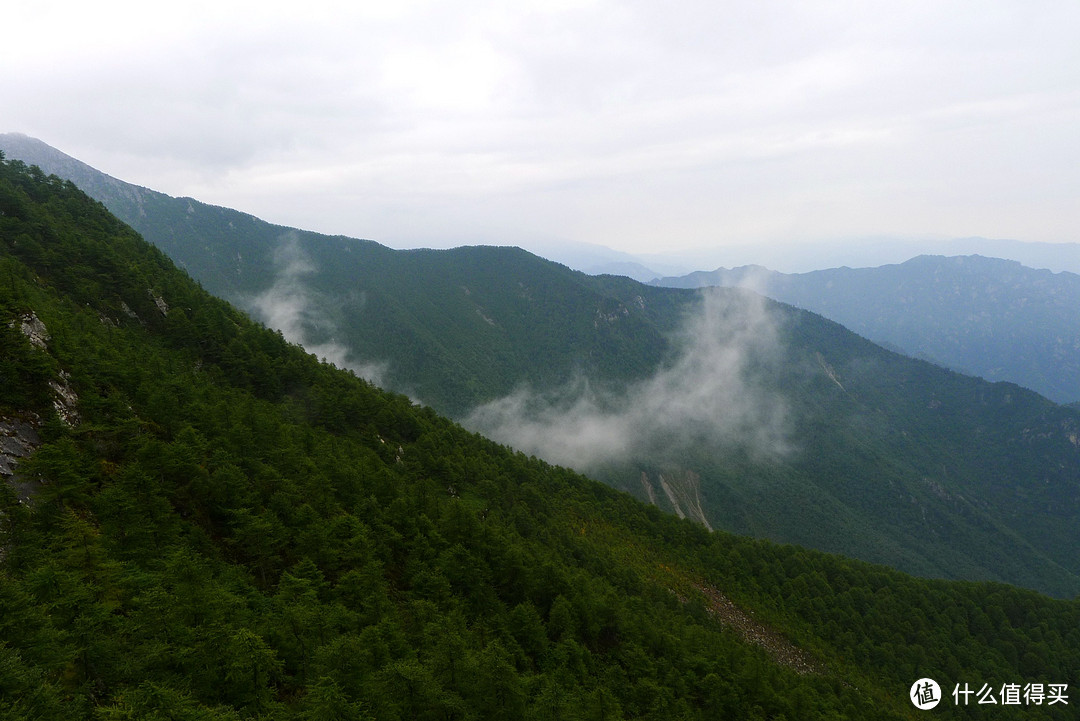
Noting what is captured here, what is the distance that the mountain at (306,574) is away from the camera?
20672 millimetres

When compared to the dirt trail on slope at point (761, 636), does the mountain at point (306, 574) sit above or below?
above

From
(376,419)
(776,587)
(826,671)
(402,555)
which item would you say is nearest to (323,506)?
(402,555)

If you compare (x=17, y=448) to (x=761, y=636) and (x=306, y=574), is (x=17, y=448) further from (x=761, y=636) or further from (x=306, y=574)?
(x=761, y=636)

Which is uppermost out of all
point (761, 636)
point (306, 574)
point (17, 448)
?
point (17, 448)

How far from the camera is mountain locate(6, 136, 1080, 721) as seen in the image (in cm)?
2067

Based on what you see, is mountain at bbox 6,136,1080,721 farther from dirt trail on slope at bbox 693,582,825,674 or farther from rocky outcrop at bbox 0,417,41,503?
dirt trail on slope at bbox 693,582,825,674

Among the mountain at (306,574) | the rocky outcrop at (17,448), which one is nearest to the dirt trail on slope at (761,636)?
the mountain at (306,574)

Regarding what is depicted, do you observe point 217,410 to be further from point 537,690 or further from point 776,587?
point 776,587

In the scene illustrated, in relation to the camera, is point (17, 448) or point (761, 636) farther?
point (761, 636)

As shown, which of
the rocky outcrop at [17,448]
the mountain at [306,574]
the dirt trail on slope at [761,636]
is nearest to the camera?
the mountain at [306,574]

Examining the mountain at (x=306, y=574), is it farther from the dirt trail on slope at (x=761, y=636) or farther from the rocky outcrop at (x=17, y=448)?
the dirt trail on slope at (x=761, y=636)

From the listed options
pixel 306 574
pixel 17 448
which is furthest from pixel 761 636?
pixel 17 448

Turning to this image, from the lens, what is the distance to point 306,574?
1244 inches

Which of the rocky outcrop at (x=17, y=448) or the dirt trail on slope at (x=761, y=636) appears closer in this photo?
the rocky outcrop at (x=17, y=448)
